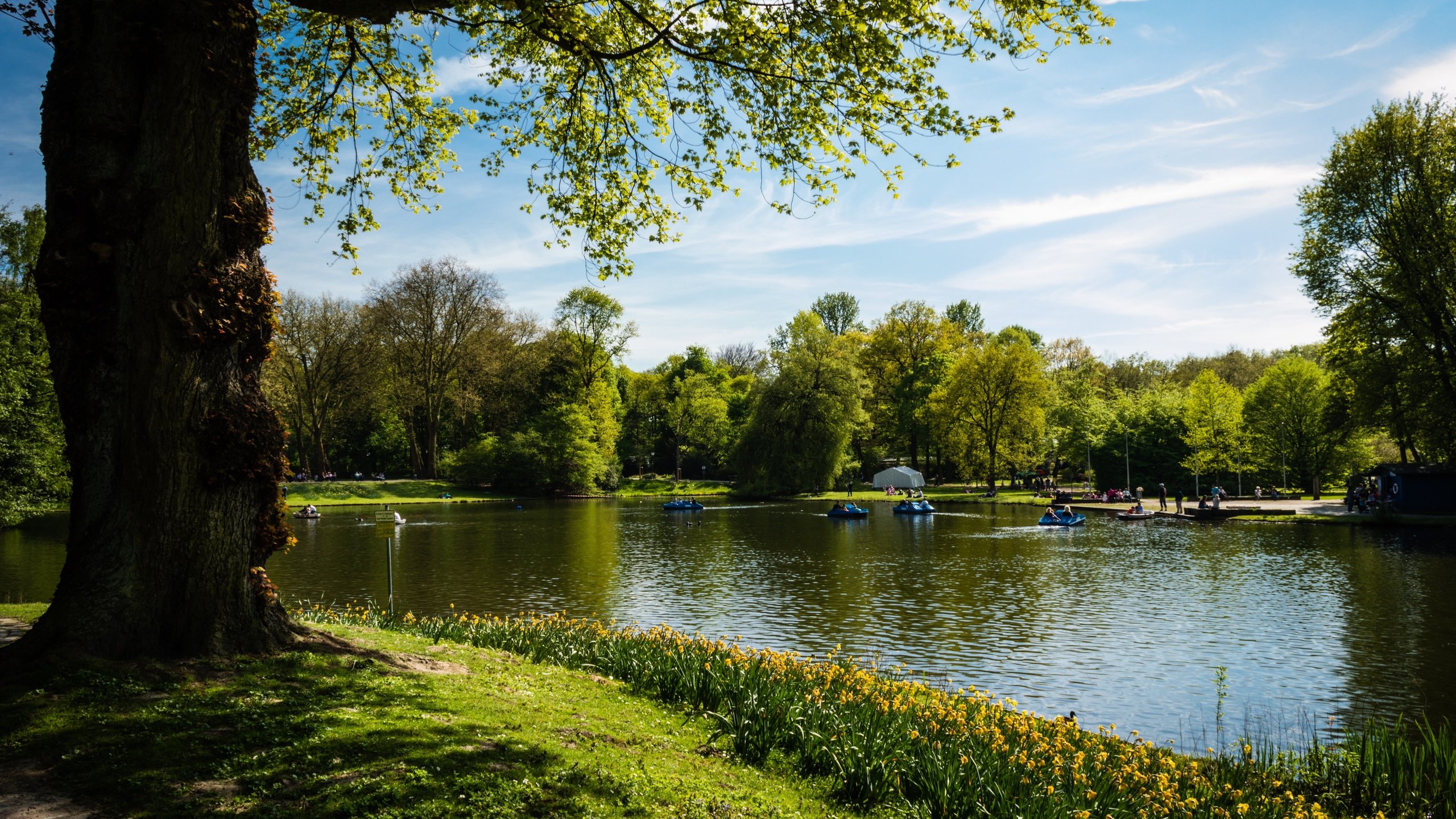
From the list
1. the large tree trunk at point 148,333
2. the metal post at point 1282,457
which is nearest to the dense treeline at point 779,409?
the metal post at point 1282,457

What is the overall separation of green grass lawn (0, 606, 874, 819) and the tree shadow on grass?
12 millimetres

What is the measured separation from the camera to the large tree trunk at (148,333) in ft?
21.5

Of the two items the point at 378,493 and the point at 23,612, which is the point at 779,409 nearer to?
the point at 378,493

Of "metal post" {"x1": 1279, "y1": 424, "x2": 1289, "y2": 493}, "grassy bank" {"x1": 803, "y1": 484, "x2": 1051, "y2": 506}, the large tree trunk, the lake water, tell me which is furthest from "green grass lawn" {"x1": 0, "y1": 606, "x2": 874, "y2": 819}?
Result: "metal post" {"x1": 1279, "y1": 424, "x2": 1289, "y2": 493}

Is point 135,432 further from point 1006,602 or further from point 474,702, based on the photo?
point 1006,602

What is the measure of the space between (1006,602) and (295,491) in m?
52.5

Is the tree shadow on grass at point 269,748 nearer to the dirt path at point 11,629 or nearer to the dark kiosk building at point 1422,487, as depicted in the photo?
the dirt path at point 11,629

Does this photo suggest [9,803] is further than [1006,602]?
No

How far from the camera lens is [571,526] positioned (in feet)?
136

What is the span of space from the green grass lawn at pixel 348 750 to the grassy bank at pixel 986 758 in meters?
0.45

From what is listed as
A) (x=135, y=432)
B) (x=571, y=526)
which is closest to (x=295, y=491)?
(x=571, y=526)

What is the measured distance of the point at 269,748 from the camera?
5289 millimetres

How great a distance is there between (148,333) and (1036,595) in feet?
65.7

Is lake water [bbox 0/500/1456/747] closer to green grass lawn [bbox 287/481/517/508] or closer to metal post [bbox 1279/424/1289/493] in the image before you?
green grass lawn [bbox 287/481/517/508]
